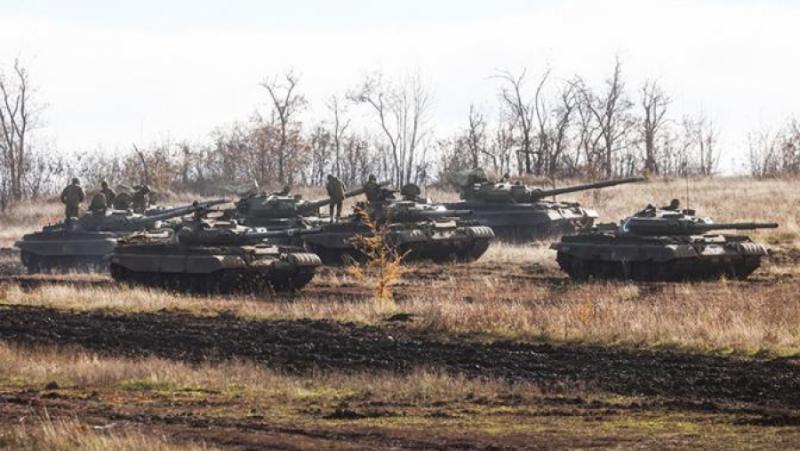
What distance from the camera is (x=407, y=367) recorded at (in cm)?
1614

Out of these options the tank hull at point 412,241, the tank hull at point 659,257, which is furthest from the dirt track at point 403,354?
the tank hull at point 412,241

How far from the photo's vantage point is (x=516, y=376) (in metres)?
15.3

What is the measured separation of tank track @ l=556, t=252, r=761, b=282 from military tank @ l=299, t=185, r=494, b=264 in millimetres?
4514

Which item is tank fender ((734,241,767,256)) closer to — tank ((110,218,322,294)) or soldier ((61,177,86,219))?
tank ((110,218,322,294))

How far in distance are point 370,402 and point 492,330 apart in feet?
20.3

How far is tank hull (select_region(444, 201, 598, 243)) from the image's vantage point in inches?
1553

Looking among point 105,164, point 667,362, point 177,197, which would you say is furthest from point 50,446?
point 105,164

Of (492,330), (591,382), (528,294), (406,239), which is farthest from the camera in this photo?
(406,239)

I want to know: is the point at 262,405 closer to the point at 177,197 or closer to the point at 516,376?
the point at 516,376

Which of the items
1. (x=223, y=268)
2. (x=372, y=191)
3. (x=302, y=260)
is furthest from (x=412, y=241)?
(x=223, y=268)

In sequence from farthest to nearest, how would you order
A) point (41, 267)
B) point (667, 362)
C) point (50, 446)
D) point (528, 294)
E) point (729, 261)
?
1. point (41, 267)
2. point (729, 261)
3. point (528, 294)
4. point (667, 362)
5. point (50, 446)

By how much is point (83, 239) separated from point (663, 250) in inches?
566

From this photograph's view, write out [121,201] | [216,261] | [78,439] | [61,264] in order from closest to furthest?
1. [78,439]
2. [216,261]
3. [61,264]
4. [121,201]

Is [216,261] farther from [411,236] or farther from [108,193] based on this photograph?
[108,193]
